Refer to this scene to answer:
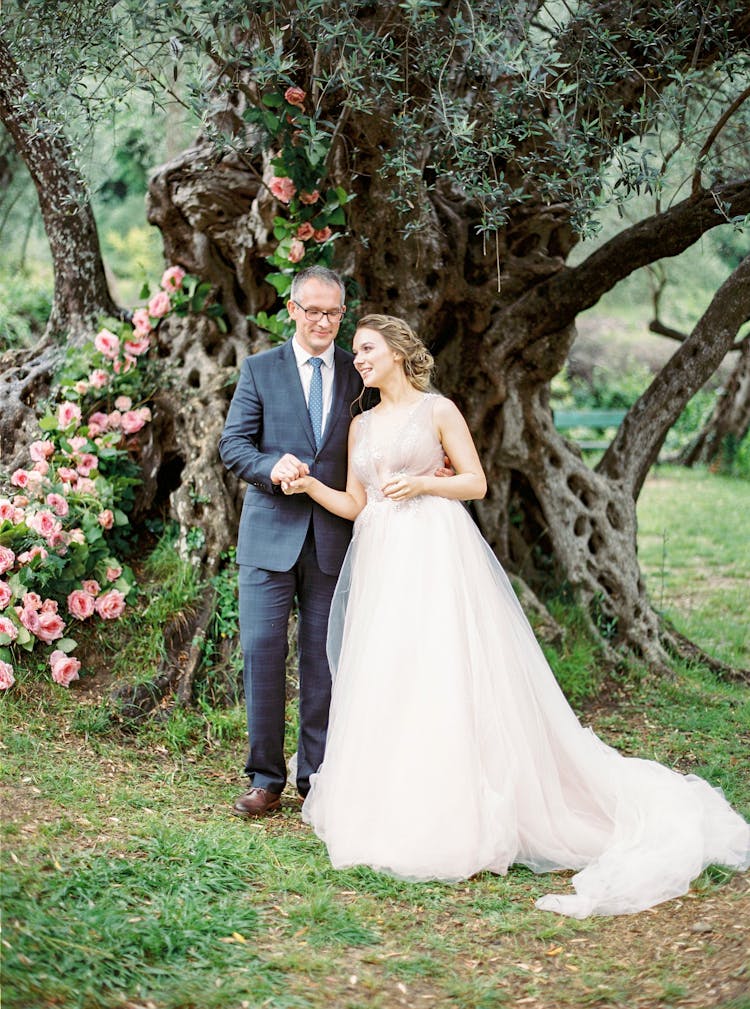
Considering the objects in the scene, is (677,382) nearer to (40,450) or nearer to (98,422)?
(98,422)

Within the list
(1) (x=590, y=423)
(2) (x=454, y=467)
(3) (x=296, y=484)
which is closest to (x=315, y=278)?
(3) (x=296, y=484)

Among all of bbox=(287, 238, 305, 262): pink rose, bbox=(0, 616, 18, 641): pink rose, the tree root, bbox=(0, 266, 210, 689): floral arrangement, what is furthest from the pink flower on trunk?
the tree root

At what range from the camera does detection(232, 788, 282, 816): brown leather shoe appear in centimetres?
477

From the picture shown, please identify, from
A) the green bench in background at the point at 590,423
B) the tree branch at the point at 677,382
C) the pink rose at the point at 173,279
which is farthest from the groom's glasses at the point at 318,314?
the green bench in background at the point at 590,423

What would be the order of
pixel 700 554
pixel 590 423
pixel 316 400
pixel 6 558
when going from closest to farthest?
pixel 316 400, pixel 6 558, pixel 700 554, pixel 590 423

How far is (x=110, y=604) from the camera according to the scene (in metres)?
5.94

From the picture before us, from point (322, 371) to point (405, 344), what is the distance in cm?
41

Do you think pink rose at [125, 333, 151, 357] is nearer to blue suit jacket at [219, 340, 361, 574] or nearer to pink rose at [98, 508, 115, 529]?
pink rose at [98, 508, 115, 529]

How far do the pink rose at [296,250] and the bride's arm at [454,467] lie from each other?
1703 millimetres

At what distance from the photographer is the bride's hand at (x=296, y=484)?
175 inches

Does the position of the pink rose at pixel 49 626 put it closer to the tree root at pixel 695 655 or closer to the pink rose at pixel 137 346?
the pink rose at pixel 137 346

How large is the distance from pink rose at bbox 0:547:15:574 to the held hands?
1878mm

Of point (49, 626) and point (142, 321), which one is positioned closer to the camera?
point (49, 626)

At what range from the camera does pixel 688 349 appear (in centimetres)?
707
